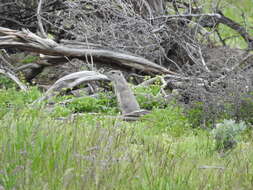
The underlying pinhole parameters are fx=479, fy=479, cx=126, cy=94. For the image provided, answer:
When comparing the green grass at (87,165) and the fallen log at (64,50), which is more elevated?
the green grass at (87,165)

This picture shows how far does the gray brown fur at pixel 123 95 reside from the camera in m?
9.26

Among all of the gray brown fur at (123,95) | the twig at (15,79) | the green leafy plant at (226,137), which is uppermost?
the green leafy plant at (226,137)

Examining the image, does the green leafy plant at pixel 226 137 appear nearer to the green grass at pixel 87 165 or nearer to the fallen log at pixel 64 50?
the green grass at pixel 87 165

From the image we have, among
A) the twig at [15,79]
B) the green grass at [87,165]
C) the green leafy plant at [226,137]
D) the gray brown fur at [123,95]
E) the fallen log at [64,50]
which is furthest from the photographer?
the fallen log at [64,50]

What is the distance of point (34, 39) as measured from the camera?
11172mm

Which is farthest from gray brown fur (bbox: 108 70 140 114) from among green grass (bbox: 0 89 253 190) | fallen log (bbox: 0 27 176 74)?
green grass (bbox: 0 89 253 190)

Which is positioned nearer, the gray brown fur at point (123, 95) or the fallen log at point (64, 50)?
the gray brown fur at point (123, 95)

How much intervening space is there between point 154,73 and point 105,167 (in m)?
8.83

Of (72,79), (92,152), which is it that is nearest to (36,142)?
(92,152)

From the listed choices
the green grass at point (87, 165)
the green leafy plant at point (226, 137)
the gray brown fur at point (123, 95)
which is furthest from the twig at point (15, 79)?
the green grass at point (87, 165)

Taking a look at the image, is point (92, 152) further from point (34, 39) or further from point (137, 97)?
point (34, 39)

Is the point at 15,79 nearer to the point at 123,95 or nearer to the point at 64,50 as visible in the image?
the point at 64,50

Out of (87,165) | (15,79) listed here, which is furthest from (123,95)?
(87,165)

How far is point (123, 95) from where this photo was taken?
955cm
